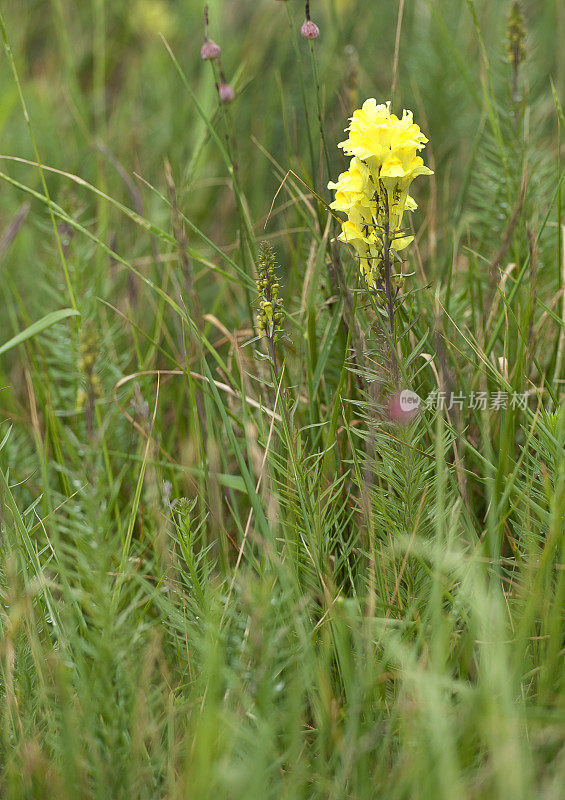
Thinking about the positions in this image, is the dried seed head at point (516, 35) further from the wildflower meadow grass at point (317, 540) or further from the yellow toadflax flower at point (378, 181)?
the yellow toadflax flower at point (378, 181)

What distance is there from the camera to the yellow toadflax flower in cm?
91

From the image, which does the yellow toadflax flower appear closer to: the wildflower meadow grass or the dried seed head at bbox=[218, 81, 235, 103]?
the wildflower meadow grass

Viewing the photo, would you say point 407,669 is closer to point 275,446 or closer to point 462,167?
point 275,446

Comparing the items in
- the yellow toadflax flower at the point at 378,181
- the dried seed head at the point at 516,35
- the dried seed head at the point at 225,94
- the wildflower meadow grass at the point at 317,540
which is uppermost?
the dried seed head at the point at 516,35

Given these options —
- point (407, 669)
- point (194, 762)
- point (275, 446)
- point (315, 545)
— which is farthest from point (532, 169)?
point (194, 762)

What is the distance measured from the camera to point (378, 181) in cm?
94

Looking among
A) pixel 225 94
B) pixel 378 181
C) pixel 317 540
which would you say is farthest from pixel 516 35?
pixel 317 540

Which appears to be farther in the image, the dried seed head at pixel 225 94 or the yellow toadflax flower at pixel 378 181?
the dried seed head at pixel 225 94

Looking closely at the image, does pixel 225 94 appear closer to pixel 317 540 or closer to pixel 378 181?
pixel 378 181

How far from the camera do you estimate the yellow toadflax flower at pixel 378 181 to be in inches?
35.7

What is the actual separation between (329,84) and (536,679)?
2031mm

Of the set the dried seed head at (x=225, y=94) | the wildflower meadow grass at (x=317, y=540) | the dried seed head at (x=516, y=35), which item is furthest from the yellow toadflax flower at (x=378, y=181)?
the dried seed head at (x=516, y=35)

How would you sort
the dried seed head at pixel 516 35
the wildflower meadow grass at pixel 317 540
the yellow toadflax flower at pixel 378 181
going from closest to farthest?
1. the wildflower meadow grass at pixel 317 540
2. the yellow toadflax flower at pixel 378 181
3. the dried seed head at pixel 516 35

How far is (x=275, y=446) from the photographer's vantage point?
1.16 metres
